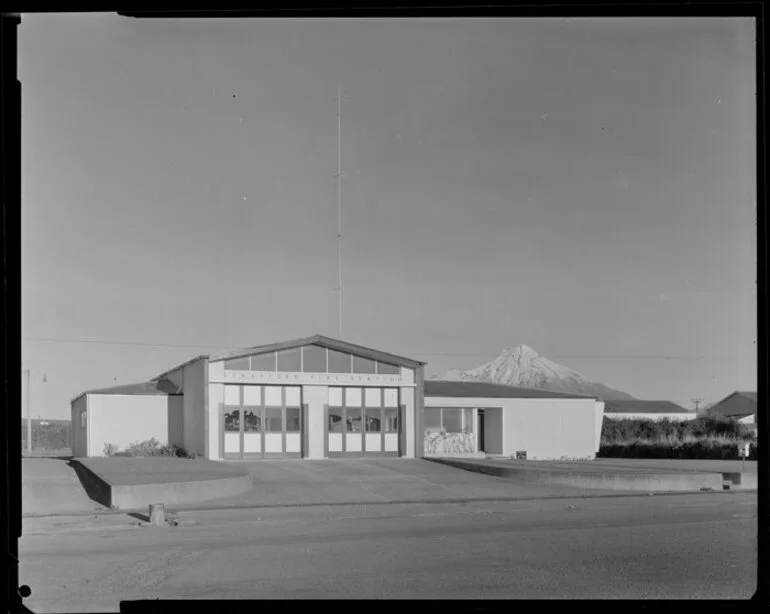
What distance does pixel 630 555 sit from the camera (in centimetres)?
1131

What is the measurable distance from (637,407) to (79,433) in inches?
921

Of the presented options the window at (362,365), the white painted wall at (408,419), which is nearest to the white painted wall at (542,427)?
the white painted wall at (408,419)

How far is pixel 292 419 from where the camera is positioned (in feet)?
99.9

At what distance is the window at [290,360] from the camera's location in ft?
100

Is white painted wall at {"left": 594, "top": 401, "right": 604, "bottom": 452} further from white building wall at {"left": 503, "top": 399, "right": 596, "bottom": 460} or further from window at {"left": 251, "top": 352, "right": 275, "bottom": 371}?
window at {"left": 251, "top": 352, "right": 275, "bottom": 371}

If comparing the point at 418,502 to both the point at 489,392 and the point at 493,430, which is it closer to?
the point at 493,430

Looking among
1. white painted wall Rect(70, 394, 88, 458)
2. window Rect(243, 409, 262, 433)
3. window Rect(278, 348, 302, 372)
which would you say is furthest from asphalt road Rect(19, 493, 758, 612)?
white painted wall Rect(70, 394, 88, 458)

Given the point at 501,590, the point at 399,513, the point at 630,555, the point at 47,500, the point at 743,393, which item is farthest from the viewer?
the point at 47,500

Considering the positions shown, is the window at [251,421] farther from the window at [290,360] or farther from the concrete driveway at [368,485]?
the window at [290,360]

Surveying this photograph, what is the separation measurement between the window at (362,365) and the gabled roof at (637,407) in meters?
10.7

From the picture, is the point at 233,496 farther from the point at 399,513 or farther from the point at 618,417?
the point at 618,417

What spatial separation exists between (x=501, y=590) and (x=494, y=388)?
30.5 metres

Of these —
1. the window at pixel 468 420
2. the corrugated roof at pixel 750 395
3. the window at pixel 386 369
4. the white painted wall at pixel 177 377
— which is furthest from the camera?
the window at pixel 468 420

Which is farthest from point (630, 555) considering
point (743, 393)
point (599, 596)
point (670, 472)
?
point (670, 472)
